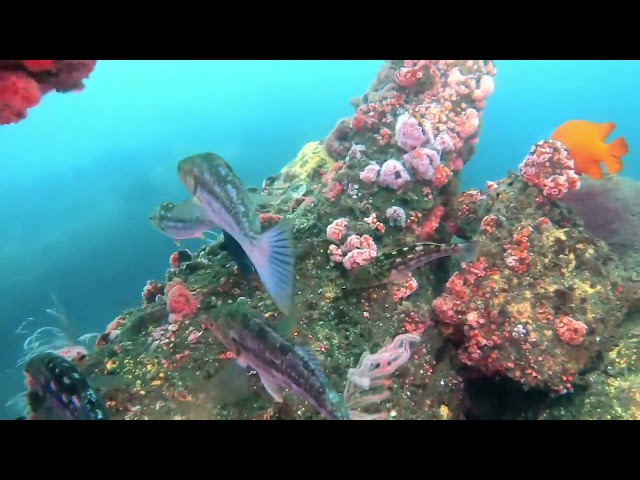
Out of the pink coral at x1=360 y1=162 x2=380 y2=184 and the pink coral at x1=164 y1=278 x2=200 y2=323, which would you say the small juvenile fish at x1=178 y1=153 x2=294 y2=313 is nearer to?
the pink coral at x1=164 y1=278 x2=200 y2=323

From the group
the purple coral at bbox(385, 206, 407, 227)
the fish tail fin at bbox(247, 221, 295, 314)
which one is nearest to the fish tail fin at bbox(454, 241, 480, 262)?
the purple coral at bbox(385, 206, 407, 227)

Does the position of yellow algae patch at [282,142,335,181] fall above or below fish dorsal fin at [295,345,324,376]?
above

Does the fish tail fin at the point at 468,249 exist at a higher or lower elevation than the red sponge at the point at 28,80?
lower

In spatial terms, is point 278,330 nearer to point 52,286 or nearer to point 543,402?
point 543,402

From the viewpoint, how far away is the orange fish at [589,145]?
5.29m

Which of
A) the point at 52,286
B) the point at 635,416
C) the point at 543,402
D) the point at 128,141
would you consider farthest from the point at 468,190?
the point at 128,141

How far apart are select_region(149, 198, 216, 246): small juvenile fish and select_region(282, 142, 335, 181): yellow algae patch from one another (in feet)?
→ 10.5

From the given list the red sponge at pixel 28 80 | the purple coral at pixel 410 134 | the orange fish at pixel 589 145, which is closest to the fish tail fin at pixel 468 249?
the purple coral at pixel 410 134

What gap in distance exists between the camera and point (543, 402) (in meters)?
4.51

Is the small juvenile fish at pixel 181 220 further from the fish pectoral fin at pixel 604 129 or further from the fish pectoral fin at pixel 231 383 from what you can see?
the fish pectoral fin at pixel 604 129

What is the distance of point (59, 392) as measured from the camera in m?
3.25

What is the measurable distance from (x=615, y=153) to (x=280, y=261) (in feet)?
16.7

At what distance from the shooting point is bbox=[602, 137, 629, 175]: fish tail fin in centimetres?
544

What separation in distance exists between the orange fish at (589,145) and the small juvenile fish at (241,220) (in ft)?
14.2
